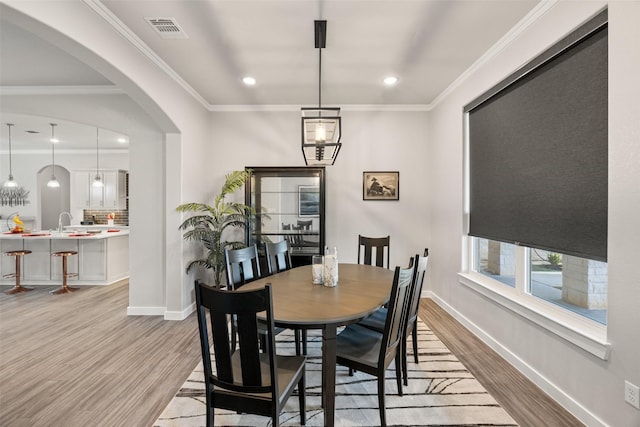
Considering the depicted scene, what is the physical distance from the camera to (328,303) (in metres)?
1.92

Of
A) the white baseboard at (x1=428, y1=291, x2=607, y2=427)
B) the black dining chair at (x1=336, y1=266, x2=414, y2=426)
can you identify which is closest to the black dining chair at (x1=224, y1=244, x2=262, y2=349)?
→ the black dining chair at (x1=336, y1=266, x2=414, y2=426)

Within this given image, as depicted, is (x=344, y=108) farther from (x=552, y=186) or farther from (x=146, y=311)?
(x=146, y=311)

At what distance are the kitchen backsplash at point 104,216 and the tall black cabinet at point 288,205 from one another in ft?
18.2

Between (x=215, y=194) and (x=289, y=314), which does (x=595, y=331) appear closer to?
(x=289, y=314)

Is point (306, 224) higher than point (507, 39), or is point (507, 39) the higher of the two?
point (507, 39)

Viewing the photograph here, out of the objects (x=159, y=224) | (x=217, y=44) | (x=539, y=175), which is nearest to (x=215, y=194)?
(x=159, y=224)

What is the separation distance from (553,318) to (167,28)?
362 centimetres

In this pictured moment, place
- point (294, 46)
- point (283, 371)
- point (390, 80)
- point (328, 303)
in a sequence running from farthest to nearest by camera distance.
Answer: point (390, 80) < point (294, 46) < point (328, 303) < point (283, 371)

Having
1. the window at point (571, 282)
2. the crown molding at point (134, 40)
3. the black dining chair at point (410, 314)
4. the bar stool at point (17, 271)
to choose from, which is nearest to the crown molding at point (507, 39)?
the window at point (571, 282)

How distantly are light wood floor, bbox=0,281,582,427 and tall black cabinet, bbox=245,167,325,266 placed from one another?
5.00ft

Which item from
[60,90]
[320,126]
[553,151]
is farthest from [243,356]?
[60,90]

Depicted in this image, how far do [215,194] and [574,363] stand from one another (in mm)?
4239

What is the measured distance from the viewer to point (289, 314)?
1706mm

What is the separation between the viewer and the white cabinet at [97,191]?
25.8 feet
